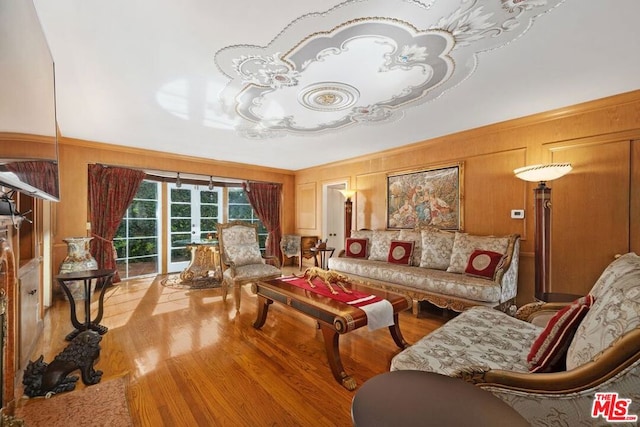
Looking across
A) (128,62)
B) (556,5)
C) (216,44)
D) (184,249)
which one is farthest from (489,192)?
(184,249)

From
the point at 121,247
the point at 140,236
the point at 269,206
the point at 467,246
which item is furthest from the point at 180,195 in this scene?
the point at 467,246

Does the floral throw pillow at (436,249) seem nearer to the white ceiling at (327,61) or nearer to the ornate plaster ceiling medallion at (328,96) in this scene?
the white ceiling at (327,61)

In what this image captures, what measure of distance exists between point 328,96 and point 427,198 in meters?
2.50

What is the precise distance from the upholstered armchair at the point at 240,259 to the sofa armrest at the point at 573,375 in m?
2.85

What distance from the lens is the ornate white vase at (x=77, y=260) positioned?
3.78m

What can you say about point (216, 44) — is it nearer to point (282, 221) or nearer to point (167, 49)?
point (167, 49)

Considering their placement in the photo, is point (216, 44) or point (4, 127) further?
point (216, 44)

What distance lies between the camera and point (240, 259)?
4.01 m

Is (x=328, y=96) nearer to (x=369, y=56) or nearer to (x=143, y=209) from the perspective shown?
(x=369, y=56)

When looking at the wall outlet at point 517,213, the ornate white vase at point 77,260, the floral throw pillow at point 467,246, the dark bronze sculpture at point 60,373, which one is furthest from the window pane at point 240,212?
the wall outlet at point 517,213

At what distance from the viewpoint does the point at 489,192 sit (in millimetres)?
3693

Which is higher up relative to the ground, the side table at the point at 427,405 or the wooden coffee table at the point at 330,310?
the side table at the point at 427,405

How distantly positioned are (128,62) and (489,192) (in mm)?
4239

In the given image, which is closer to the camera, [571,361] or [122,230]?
[571,361]
